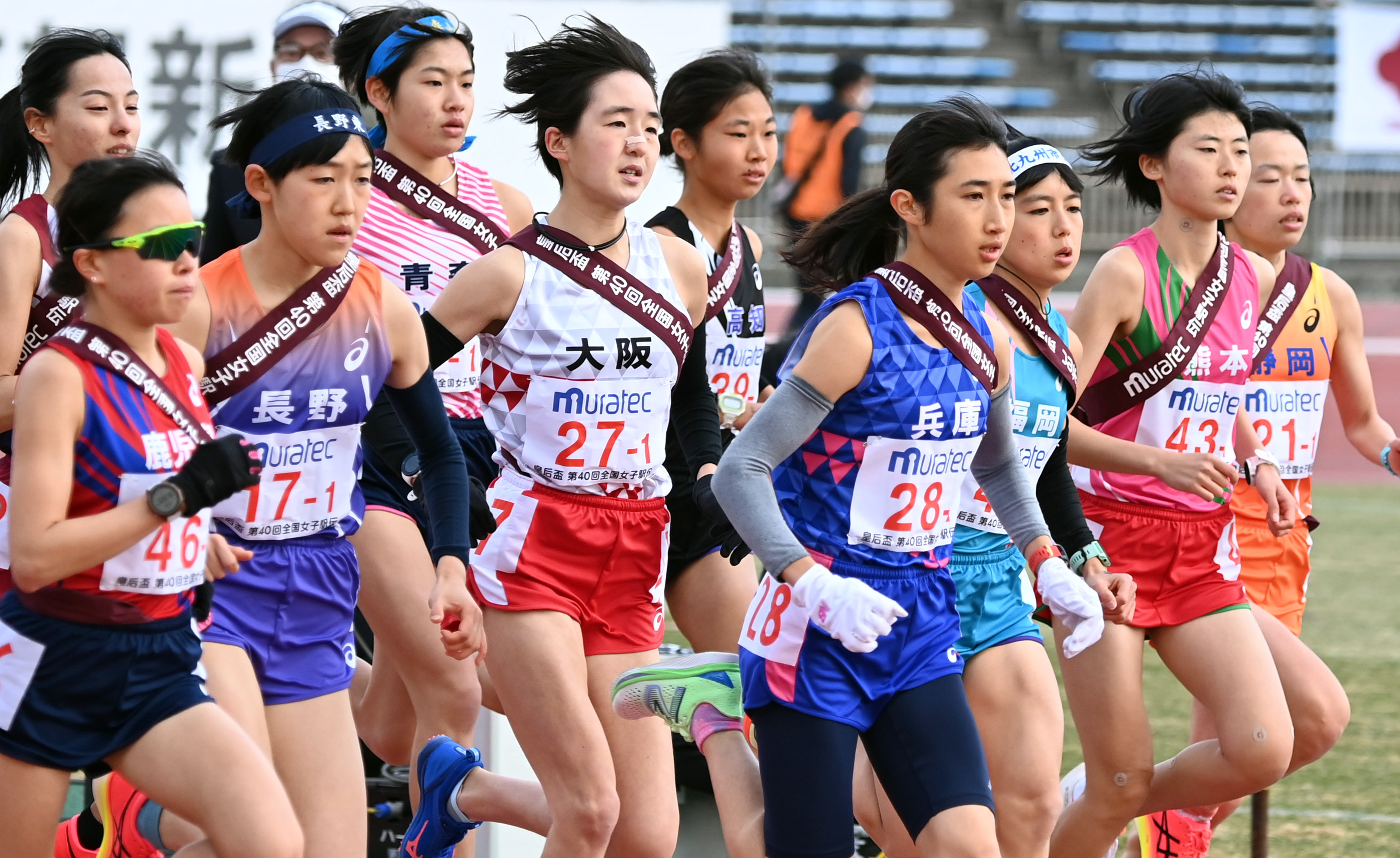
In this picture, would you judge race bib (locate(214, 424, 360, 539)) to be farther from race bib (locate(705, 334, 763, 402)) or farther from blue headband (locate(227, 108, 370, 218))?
race bib (locate(705, 334, 763, 402))

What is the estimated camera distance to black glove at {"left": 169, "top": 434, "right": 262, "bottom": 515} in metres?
3.36

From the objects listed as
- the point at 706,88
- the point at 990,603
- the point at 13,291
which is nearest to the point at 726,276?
the point at 706,88

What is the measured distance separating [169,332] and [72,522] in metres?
0.62

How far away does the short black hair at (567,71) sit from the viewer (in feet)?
15.2

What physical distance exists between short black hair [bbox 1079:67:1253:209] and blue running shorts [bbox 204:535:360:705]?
261 centimetres

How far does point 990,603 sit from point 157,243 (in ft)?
7.10

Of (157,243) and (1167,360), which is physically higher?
(157,243)

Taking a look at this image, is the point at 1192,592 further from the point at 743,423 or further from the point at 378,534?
the point at 378,534

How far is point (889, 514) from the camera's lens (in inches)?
156

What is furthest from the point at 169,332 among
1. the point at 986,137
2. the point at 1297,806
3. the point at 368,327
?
the point at 1297,806

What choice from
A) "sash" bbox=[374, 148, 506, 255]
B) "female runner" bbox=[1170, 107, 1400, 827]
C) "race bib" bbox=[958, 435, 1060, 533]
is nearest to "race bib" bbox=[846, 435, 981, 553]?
"race bib" bbox=[958, 435, 1060, 533]

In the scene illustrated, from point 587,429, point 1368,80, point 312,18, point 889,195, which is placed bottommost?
point 587,429

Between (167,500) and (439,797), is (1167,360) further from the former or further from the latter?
(167,500)

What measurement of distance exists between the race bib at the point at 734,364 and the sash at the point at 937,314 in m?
1.47
